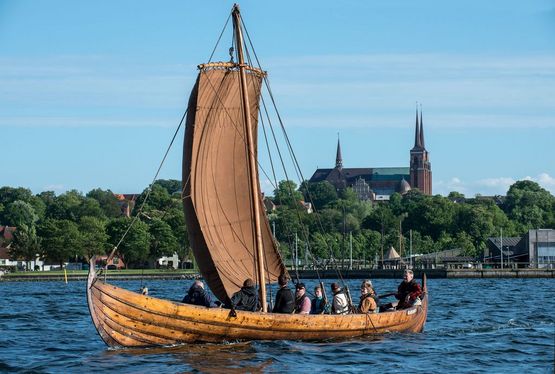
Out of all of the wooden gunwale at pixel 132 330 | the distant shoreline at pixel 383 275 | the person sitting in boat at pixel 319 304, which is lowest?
the wooden gunwale at pixel 132 330

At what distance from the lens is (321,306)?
42062 mm

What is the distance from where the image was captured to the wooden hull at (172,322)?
3684 cm

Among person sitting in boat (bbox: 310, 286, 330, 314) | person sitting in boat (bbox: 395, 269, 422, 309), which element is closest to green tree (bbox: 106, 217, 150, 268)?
person sitting in boat (bbox: 395, 269, 422, 309)

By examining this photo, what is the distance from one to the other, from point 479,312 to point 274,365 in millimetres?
27331

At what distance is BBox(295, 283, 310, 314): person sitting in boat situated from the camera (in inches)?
1580

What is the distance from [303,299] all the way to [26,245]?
132 metres

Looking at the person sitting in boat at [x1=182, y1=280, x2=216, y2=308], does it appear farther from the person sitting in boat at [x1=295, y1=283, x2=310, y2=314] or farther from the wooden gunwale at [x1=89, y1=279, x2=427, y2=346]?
the person sitting in boat at [x1=295, y1=283, x2=310, y2=314]

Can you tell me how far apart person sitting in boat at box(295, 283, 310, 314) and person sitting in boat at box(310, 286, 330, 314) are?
1600 mm

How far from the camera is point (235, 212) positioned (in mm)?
42969

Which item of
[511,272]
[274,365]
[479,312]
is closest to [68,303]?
[479,312]

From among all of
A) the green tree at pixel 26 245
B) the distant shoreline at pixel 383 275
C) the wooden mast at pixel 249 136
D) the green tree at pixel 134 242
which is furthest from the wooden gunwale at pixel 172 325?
the green tree at pixel 26 245

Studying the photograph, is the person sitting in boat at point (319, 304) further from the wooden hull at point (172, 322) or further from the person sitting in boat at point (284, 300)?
the person sitting in boat at point (284, 300)

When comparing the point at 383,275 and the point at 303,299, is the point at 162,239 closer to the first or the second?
the point at 383,275

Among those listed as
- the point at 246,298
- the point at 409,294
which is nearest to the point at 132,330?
the point at 246,298
